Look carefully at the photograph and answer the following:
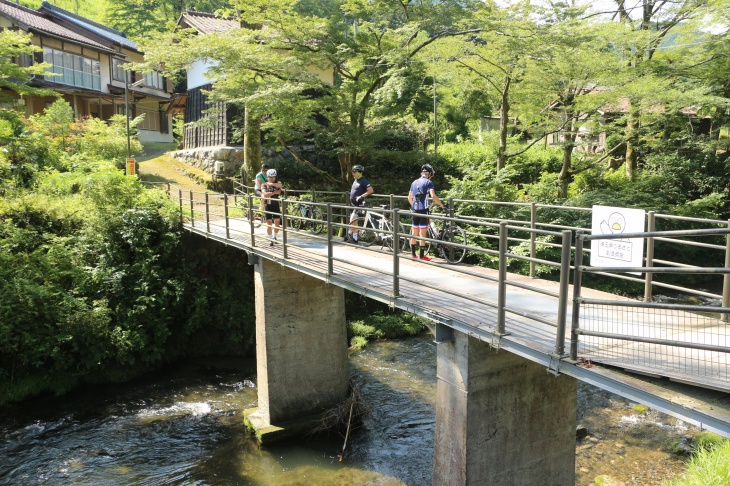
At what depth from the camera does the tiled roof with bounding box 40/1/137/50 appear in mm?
35638

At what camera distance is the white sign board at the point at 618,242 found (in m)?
5.48

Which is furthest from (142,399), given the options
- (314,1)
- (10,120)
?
(314,1)

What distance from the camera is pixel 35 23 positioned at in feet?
97.9

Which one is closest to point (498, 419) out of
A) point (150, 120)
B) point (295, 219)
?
point (295, 219)

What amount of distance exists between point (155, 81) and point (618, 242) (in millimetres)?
41197

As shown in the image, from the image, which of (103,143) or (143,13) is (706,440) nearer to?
(103,143)

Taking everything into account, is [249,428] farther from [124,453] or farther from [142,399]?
[142,399]

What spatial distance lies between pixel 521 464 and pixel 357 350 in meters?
9.88

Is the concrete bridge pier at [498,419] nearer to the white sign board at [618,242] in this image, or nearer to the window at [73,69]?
the white sign board at [618,242]

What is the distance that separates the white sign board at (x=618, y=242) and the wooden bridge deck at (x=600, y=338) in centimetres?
67

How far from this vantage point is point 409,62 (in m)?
17.9

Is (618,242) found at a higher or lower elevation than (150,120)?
lower

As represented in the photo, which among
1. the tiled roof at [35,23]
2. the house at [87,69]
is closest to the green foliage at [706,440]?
the house at [87,69]

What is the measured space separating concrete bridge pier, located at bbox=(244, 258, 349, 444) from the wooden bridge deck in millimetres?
2416
